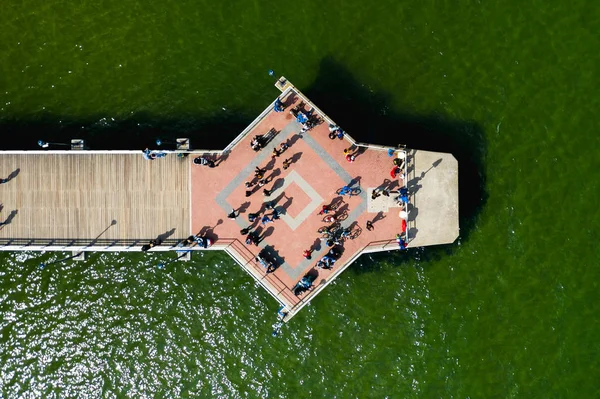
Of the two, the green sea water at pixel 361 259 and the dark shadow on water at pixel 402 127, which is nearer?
the green sea water at pixel 361 259

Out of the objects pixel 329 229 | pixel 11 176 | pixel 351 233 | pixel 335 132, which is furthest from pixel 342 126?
pixel 11 176

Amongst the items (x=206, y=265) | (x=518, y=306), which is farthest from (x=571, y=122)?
(x=206, y=265)

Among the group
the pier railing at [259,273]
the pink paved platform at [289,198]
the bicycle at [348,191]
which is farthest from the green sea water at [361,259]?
the bicycle at [348,191]

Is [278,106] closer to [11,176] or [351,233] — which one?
[351,233]

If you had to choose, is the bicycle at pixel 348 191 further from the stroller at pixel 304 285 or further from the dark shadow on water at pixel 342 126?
the stroller at pixel 304 285

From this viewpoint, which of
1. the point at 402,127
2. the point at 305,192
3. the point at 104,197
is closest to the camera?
the point at 305,192

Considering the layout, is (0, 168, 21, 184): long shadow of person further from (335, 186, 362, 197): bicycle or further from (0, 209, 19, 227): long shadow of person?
(335, 186, 362, 197): bicycle

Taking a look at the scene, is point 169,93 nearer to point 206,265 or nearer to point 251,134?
point 251,134
